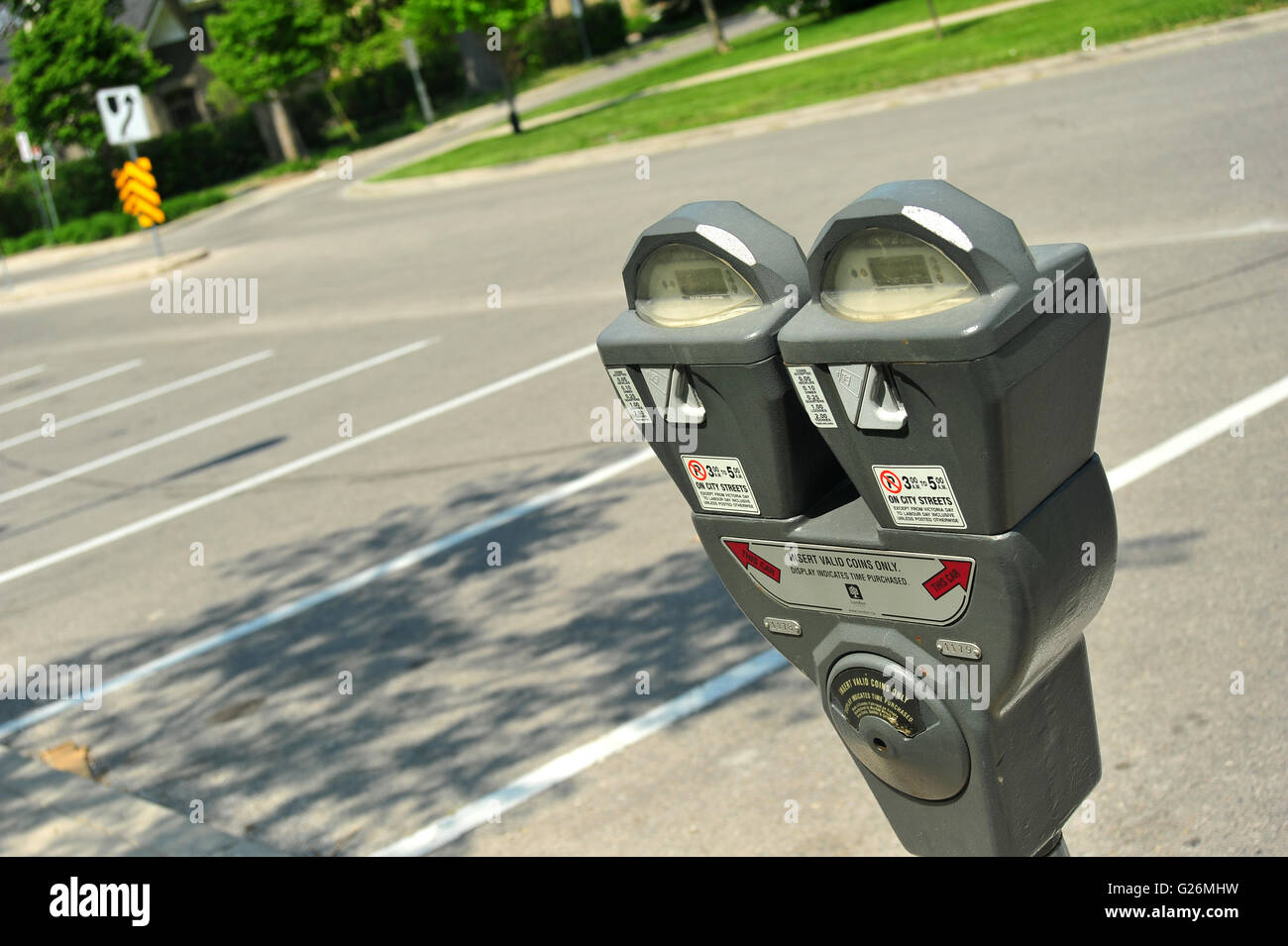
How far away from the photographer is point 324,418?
29.7 feet

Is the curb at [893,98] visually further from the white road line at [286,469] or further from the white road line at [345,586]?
the white road line at [345,586]

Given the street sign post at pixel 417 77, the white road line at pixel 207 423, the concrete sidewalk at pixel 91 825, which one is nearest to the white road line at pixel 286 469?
the white road line at pixel 207 423

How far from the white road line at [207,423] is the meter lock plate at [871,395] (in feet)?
28.4

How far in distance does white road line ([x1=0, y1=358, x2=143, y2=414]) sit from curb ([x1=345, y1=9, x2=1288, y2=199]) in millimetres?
7718

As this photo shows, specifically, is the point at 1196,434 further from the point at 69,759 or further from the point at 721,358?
the point at 69,759

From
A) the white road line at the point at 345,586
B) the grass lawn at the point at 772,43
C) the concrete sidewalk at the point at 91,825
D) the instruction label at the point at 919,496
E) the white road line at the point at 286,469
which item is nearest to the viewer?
the instruction label at the point at 919,496

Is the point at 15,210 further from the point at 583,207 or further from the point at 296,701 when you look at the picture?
the point at 296,701

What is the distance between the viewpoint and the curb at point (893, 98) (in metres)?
14.1

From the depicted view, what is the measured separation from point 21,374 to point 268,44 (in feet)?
80.1

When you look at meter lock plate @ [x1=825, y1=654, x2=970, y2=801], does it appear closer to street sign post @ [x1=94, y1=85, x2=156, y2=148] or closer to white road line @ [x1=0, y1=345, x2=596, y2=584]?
white road line @ [x1=0, y1=345, x2=596, y2=584]

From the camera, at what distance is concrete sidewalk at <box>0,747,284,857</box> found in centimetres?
402

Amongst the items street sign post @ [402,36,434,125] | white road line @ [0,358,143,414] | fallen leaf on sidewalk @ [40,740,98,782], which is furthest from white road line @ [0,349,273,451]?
street sign post @ [402,36,434,125]

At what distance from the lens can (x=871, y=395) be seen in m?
1.67

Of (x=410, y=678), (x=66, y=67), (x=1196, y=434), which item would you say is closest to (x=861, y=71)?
(x=1196, y=434)
